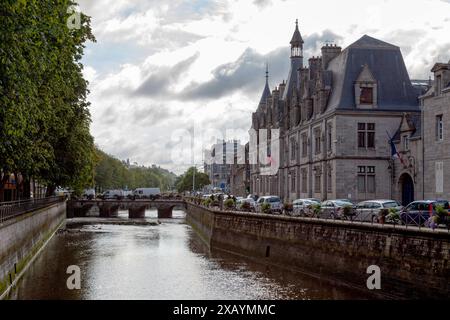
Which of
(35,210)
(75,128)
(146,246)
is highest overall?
(75,128)

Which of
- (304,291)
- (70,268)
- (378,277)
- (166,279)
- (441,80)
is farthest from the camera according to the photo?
(441,80)

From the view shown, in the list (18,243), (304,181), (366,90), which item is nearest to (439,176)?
(366,90)

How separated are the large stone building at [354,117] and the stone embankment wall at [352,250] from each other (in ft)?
53.0

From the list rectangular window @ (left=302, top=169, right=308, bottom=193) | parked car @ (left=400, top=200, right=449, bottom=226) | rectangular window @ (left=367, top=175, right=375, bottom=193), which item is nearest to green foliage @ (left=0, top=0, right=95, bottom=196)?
parked car @ (left=400, top=200, right=449, bottom=226)

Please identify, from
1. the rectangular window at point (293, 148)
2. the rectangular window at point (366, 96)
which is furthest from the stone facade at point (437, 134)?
the rectangular window at point (293, 148)

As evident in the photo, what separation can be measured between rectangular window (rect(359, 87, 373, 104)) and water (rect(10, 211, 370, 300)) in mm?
21286

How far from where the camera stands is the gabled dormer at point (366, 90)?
63.3 m

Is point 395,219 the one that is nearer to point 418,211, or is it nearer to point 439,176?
point 418,211

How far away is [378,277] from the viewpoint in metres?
29.3

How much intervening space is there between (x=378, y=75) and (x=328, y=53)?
8021 mm
